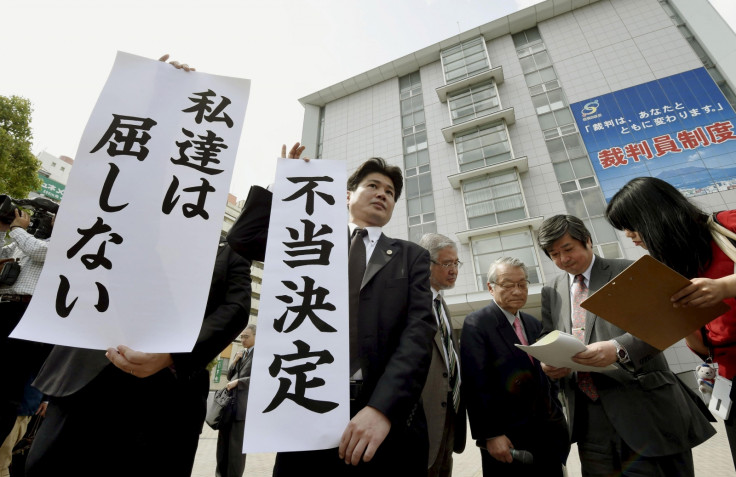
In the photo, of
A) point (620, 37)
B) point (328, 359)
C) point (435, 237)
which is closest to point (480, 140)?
point (620, 37)

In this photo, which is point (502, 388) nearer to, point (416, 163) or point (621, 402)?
point (621, 402)

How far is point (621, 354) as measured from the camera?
1699 mm

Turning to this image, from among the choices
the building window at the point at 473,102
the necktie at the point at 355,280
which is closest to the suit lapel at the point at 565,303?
the necktie at the point at 355,280

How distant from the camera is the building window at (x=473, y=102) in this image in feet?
51.0

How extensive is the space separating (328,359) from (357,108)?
20.6 m

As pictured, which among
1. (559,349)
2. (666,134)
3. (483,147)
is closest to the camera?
(559,349)

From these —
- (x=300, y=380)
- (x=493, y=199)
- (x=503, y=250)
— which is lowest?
(x=300, y=380)

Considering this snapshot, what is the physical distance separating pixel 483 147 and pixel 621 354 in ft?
48.4

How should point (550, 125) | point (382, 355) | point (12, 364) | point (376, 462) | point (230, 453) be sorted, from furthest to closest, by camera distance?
point (550, 125) < point (230, 453) < point (12, 364) < point (382, 355) < point (376, 462)

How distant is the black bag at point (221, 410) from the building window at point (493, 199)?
485 inches

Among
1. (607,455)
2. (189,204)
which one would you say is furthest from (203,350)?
(607,455)

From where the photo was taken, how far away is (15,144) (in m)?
8.70

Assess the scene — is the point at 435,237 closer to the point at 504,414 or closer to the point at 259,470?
the point at 504,414

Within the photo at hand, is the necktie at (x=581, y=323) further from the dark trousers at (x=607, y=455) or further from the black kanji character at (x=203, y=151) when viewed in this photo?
the black kanji character at (x=203, y=151)
